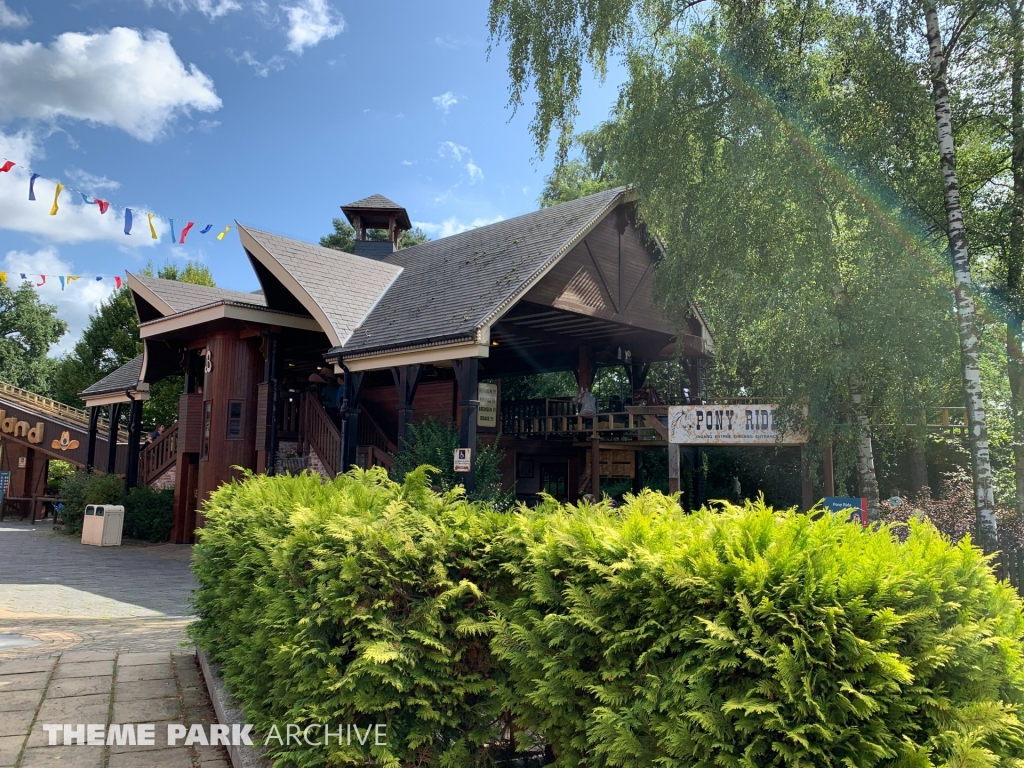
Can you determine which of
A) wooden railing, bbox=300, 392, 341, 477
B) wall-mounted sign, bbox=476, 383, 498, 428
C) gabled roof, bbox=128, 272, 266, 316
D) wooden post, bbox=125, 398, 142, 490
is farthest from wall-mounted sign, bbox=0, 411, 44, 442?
wall-mounted sign, bbox=476, 383, 498, 428

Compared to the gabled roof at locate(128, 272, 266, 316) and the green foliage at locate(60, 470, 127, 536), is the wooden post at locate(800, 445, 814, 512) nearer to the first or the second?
the gabled roof at locate(128, 272, 266, 316)

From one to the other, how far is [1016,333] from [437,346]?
8357 millimetres

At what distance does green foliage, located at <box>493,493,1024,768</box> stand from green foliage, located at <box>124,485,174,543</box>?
1777 centimetres

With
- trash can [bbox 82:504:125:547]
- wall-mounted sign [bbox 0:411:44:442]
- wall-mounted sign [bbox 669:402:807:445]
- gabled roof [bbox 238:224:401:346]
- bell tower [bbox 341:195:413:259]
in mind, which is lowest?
trash can [bbox 82:504:125:547]

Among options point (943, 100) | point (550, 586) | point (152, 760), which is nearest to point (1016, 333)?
point (943, 100)

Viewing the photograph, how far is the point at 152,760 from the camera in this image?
4.72m

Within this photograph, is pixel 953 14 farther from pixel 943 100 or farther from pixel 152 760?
pixel 152 760

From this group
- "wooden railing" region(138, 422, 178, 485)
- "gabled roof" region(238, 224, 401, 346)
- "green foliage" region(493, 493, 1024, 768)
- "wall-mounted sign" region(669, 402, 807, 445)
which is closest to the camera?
"green foliage" region(493, 493, 1024, 768)

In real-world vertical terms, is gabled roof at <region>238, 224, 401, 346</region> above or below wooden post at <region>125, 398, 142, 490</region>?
above

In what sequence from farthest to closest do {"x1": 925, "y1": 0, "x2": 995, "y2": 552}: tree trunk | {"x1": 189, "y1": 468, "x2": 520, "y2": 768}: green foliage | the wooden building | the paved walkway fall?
1. the wooden building
2. {"x1": 925, "y1": 0, "x2": 995, "y2": 552}: tree trunk
3. the paved walkway
4. {"x1": 189, "y1": 468, "x2": 520, "y2": 768}: green foliage

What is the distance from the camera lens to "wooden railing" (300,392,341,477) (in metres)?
15.7

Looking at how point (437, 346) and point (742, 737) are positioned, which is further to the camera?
point (437, 346)

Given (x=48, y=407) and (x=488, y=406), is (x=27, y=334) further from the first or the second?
(x=488, y=406)

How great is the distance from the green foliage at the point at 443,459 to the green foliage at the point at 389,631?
7841 mm
